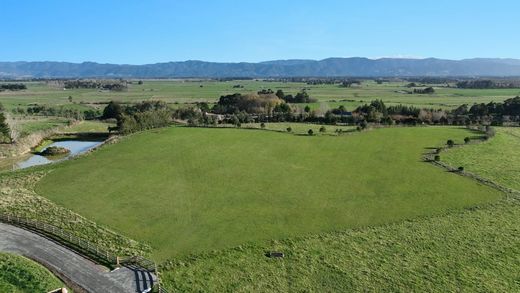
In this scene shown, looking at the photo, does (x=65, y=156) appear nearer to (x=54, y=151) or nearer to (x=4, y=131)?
(x=54, y=151)

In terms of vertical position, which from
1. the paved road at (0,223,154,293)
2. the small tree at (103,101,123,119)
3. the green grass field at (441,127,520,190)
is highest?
the small tree at (103,101,123,119)

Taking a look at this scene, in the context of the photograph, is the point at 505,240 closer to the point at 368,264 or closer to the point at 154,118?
the point at 368,264

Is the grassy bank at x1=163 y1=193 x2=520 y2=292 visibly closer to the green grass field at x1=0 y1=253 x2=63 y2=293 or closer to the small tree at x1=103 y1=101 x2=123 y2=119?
the green grass field at x1=0 y1=253 x2=63 y2=293

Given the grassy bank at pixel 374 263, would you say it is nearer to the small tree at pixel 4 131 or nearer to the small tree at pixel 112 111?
the small tree at pixel 4 131

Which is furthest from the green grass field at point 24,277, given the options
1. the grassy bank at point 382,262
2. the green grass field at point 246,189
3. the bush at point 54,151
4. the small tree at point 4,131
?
the small tree at point 4,131

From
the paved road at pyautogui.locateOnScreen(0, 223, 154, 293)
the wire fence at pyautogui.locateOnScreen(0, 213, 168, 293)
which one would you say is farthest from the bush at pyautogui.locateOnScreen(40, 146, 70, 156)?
the paved road at pyautogui.locateOnScreen(0, 223, 154, 293)

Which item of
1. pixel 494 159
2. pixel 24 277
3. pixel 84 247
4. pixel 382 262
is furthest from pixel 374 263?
pixel 494 159
